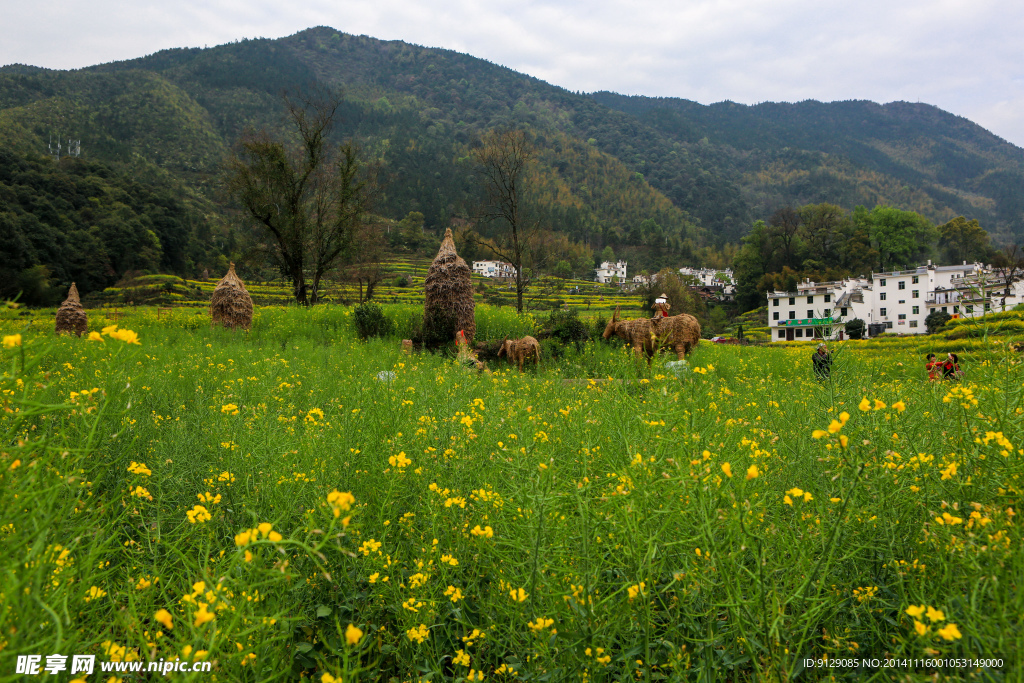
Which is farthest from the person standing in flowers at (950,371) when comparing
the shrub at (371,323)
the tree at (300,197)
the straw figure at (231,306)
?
the tree at (300,197)

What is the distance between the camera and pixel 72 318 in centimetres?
1116

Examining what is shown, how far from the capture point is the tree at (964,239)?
228ft

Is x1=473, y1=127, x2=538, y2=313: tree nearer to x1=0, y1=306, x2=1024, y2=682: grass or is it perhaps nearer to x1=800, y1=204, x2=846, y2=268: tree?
x1=0, y1=306, x2=1024, y2=682: grass

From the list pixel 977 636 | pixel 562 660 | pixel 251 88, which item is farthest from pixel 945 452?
pixel 251 88

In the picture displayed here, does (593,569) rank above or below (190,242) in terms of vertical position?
below

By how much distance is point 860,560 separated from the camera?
2.02 metres

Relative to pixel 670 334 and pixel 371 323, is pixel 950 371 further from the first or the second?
pixel 371 323

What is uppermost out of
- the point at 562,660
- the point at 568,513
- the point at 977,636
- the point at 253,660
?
the point at 977,636

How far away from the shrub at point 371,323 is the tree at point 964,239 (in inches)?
3477

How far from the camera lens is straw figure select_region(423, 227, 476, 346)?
35.7 ft

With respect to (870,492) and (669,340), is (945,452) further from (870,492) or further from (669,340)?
(669,340)

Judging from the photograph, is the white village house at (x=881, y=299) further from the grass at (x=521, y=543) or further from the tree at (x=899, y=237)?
the grass at (x=521, y=543)

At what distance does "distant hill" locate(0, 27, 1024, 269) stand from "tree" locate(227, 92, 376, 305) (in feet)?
59.9

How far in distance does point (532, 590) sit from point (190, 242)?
63.0 m
